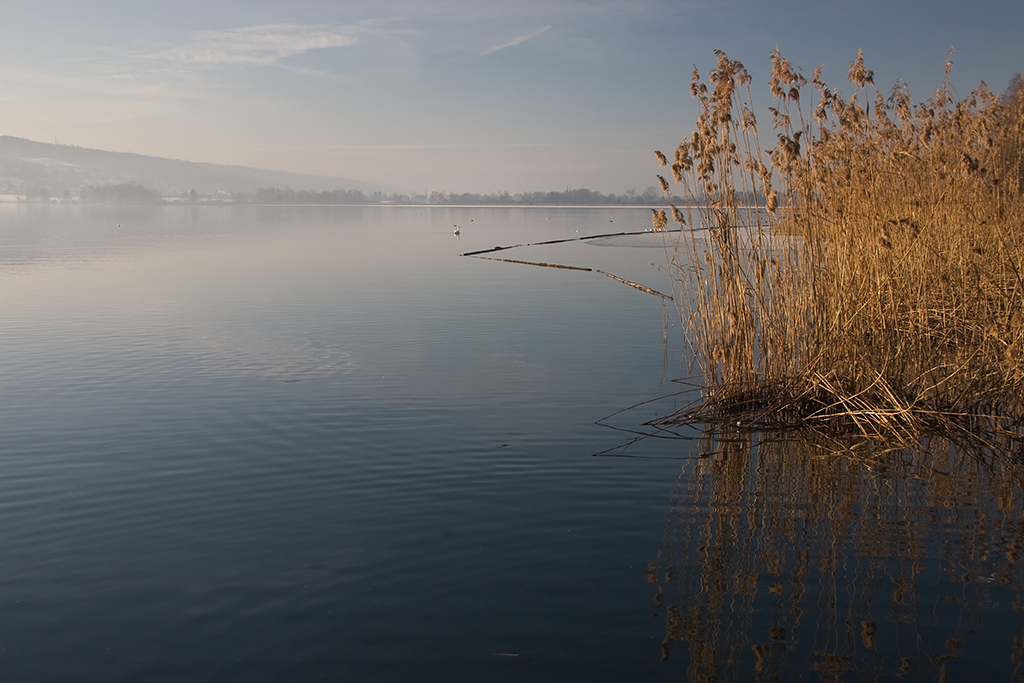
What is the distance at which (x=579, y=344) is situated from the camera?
1166 centimetres

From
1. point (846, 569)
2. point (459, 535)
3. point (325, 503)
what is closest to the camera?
point (846, 569)

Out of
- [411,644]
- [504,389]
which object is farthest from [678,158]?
[411,644]

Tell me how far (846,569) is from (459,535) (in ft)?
7.30

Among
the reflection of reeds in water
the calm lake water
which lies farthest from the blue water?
the reflection of reeds in water

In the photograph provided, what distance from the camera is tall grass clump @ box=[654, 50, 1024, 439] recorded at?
23.3 feet

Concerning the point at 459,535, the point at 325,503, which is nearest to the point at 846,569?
the point at 459,535

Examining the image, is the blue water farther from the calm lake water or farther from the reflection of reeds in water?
the reflection of reeds in water

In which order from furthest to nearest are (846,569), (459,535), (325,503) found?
1. (325,503)
2. (459,535)
3. (846,569)

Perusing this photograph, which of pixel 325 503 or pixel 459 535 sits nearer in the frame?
pixel 459 535

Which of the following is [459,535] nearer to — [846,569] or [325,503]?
[325,503]

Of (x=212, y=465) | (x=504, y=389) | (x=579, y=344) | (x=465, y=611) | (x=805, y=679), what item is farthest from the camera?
(x=579, y=344)

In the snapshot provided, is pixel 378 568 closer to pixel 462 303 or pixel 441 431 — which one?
pixel 441 431

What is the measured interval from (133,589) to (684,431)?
15.3 feet

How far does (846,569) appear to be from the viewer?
440cm
